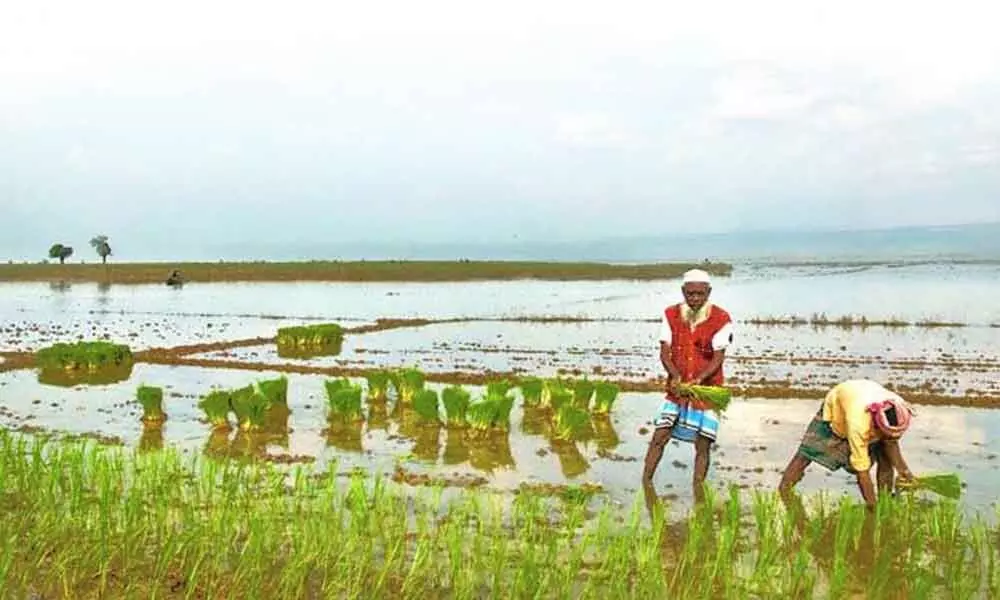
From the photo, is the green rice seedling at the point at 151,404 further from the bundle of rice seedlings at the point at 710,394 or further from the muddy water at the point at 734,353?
the bundle of rice seedlings at the point at 710,394

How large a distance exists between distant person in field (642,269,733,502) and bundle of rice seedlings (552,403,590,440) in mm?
1810

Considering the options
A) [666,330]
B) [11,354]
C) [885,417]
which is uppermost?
[666,330]

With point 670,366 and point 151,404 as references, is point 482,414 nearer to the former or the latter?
point 670,366

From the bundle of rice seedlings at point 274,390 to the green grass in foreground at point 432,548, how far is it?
141 inches

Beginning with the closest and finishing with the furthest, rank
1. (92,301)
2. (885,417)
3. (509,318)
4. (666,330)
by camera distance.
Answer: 1. (885,417)
2. (666,330)
3. (509,318)
4. (92,301)

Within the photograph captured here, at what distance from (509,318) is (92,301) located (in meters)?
16.4

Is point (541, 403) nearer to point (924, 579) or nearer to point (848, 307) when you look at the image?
point (924, 579)

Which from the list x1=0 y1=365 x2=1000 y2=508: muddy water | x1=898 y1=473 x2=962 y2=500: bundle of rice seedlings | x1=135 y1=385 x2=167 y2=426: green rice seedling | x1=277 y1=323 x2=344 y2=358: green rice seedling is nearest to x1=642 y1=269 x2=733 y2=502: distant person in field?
x1=0 y1=365 x2=1000 y2=508: muddy water

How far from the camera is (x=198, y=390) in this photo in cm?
1142

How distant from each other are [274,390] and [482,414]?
8.67 feet

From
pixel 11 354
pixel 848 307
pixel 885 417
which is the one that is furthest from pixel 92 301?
pixel 885 417

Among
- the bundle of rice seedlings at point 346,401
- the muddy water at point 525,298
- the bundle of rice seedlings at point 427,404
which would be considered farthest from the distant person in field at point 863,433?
the muddy water at point 525,298

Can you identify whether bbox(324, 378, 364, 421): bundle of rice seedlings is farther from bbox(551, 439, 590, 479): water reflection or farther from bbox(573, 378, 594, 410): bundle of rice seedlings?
bbox(573, 378, 594, 410): bundle of rice seedlings

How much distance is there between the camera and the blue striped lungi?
5902 millimetres
